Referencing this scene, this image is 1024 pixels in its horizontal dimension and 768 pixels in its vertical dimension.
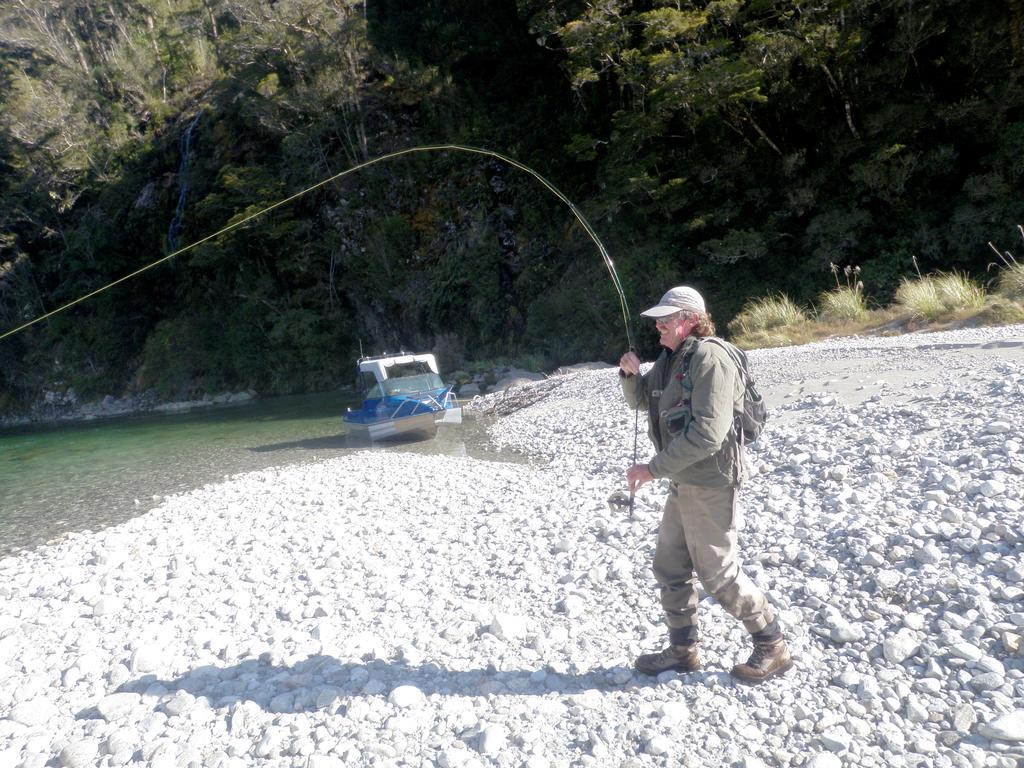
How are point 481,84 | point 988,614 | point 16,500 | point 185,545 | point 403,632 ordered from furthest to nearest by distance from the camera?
1. point 481,84
2. point 16,500
3. point 185,545
4. point 403,632
5. point 988,614

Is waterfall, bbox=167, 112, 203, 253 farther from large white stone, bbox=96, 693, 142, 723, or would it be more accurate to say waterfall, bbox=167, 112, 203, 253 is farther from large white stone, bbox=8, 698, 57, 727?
large white stone, bbox=96, 693, 142, 723

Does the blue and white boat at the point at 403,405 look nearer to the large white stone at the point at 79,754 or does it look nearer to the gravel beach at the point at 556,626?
the gravel beach at the point at 556,626

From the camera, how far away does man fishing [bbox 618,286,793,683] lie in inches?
110

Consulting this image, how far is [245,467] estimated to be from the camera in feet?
41.4

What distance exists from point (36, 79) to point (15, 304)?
12.4 m

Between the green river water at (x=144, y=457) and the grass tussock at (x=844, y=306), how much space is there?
8.01 meters

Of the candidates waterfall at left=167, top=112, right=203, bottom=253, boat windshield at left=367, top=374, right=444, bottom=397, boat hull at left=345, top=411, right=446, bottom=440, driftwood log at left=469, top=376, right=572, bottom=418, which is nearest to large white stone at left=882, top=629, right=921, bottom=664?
boat hull at left=345, top=411, right=446, bottom=440

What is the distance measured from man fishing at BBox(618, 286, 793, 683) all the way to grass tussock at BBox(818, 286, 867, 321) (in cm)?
1224

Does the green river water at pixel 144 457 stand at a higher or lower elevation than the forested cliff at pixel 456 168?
lower

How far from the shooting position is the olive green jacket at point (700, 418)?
9.09 feet

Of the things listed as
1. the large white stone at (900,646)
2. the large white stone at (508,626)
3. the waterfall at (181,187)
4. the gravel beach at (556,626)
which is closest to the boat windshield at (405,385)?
the gravel beach at (556,626)

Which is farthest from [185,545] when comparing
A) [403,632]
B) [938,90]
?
[938,90]

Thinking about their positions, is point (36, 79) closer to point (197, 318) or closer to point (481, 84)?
point (197, 318)

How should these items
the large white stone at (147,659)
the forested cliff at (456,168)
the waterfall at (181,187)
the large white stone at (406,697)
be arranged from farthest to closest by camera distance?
the waterfall at (181,187) < the forested cliff at (456,168) < the large white stone at (147,659) < the large white stone at (406,697)
